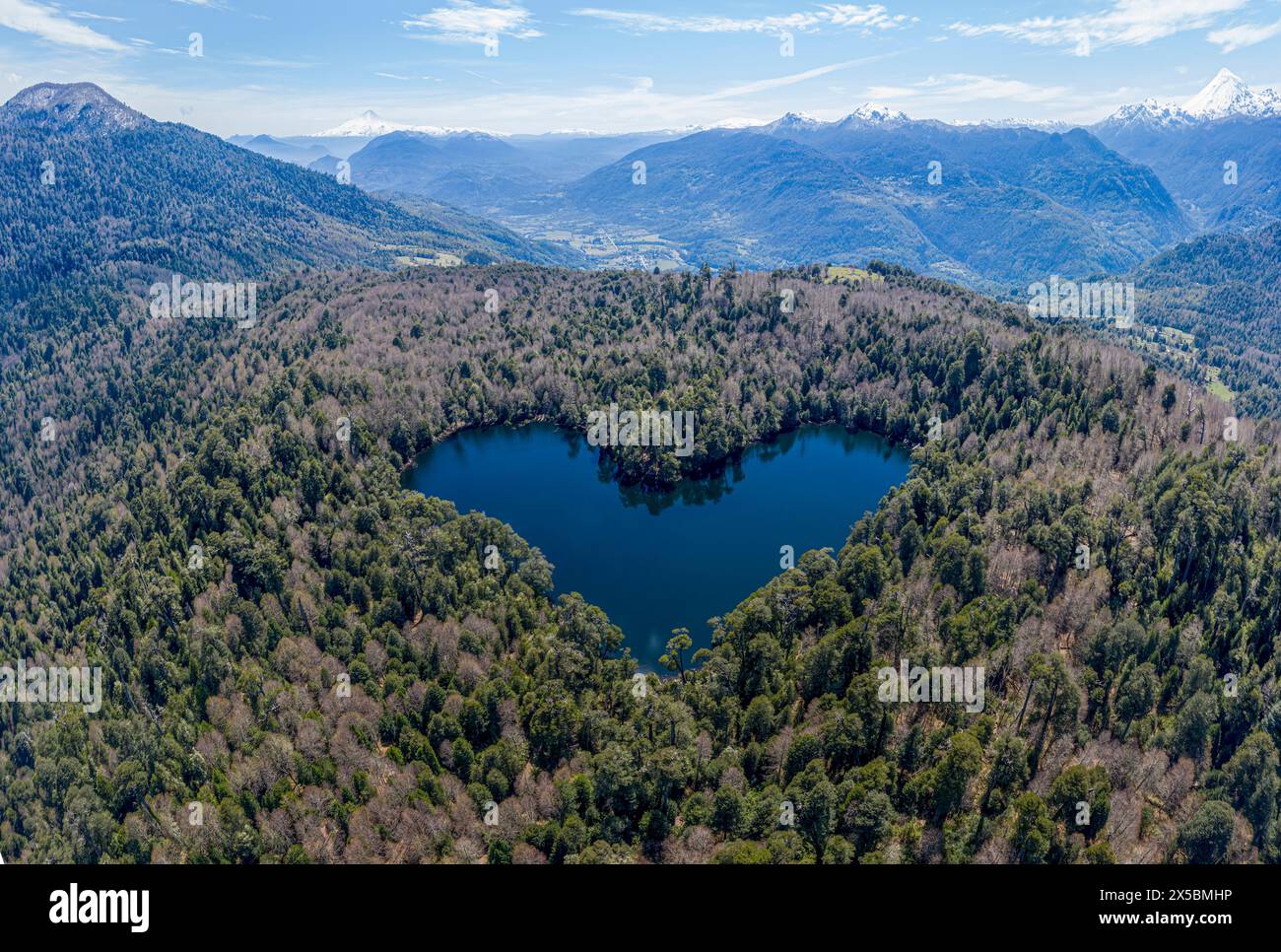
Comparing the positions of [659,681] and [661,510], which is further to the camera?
[661,510]

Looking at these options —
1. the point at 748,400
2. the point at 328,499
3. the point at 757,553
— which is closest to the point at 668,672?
the point at 757,553

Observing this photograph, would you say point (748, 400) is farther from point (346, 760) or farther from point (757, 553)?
point (346, 760)

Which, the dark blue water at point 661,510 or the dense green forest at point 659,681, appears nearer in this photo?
the dense green forest at point 659,681

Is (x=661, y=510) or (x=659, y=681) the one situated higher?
(x=661, y=510)

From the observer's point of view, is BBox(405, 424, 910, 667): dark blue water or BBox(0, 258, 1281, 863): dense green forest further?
BBox(405, 424, 910, 667): dark blue water
